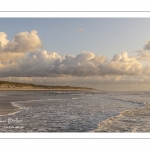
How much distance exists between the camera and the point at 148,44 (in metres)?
17.6

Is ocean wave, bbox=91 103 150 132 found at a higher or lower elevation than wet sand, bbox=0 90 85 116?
lower
